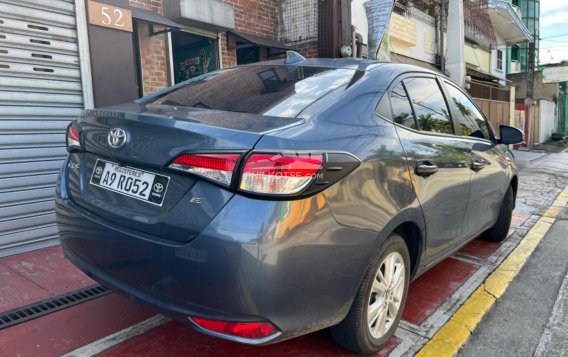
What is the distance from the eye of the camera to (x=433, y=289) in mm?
3510

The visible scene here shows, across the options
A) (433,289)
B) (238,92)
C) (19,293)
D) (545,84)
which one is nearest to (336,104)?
(238,92)

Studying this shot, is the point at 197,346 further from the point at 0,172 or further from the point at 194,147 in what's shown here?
the point at 0,172

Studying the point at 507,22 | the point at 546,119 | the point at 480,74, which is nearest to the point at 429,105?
the point at 480,74

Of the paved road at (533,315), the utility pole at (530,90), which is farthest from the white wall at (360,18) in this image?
the utility pole at (530,90)

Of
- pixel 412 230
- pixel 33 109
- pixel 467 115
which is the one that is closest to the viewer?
pixel 412 230

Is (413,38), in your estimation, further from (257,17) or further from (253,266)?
(253,266)

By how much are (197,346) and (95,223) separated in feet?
3.08

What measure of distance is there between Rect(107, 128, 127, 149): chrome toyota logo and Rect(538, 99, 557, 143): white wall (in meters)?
25.0

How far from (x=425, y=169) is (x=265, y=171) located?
1.24m

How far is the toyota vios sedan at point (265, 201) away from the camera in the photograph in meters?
1.80

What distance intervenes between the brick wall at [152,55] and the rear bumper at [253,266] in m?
4.38

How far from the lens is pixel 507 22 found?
748 inches

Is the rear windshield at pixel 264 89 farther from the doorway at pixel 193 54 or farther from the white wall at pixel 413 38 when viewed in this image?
the white wall at pixel 413 38

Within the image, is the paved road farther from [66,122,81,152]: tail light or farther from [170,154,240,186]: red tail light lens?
[66,122,81,152]: tail light
